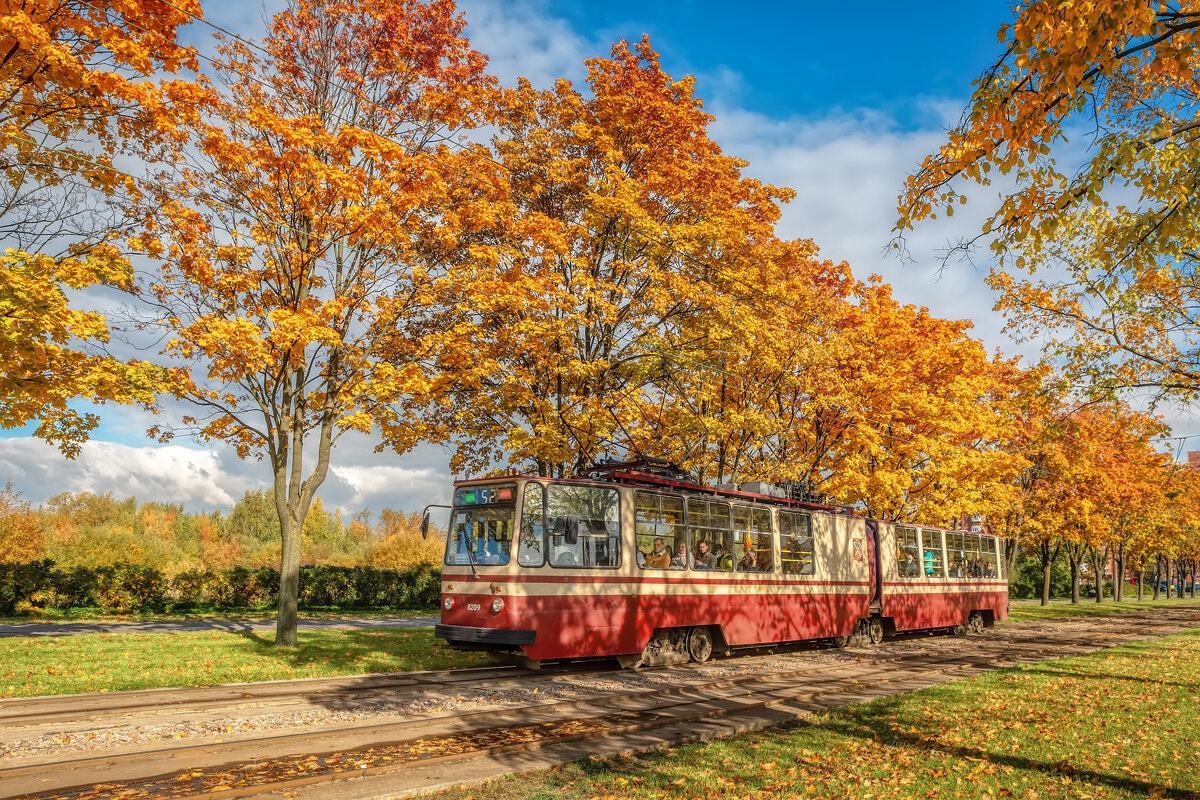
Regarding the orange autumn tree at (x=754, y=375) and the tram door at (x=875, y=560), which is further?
the tram door at (x=875, y=560)

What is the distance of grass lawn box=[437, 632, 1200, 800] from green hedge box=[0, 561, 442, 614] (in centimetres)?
2229

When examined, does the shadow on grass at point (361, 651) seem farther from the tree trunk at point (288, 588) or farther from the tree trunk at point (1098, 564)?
the tree trunk at point (1098, 564)

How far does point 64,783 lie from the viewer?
6395 mm

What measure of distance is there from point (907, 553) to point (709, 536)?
31.0 feet

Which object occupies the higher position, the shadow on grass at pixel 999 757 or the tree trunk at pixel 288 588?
the tree trunk at pixel 288 588

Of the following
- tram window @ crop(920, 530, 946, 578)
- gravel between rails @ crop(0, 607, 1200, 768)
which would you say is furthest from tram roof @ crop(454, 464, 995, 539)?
tram window @ crop(920, 530, 946, 578)

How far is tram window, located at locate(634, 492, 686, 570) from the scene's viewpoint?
44.8 ft

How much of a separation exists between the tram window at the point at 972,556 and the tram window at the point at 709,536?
43.0 feet

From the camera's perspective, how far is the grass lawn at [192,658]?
37.9 ft

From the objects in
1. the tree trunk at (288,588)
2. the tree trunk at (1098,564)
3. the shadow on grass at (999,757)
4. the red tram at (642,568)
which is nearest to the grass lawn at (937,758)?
the shadow on grass at (999,757)

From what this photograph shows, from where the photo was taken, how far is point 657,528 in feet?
45.9

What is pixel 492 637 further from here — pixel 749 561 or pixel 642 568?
pixel 749 561

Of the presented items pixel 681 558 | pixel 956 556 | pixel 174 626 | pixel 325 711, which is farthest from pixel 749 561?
pixel 174 626

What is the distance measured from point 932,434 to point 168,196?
860 inches
